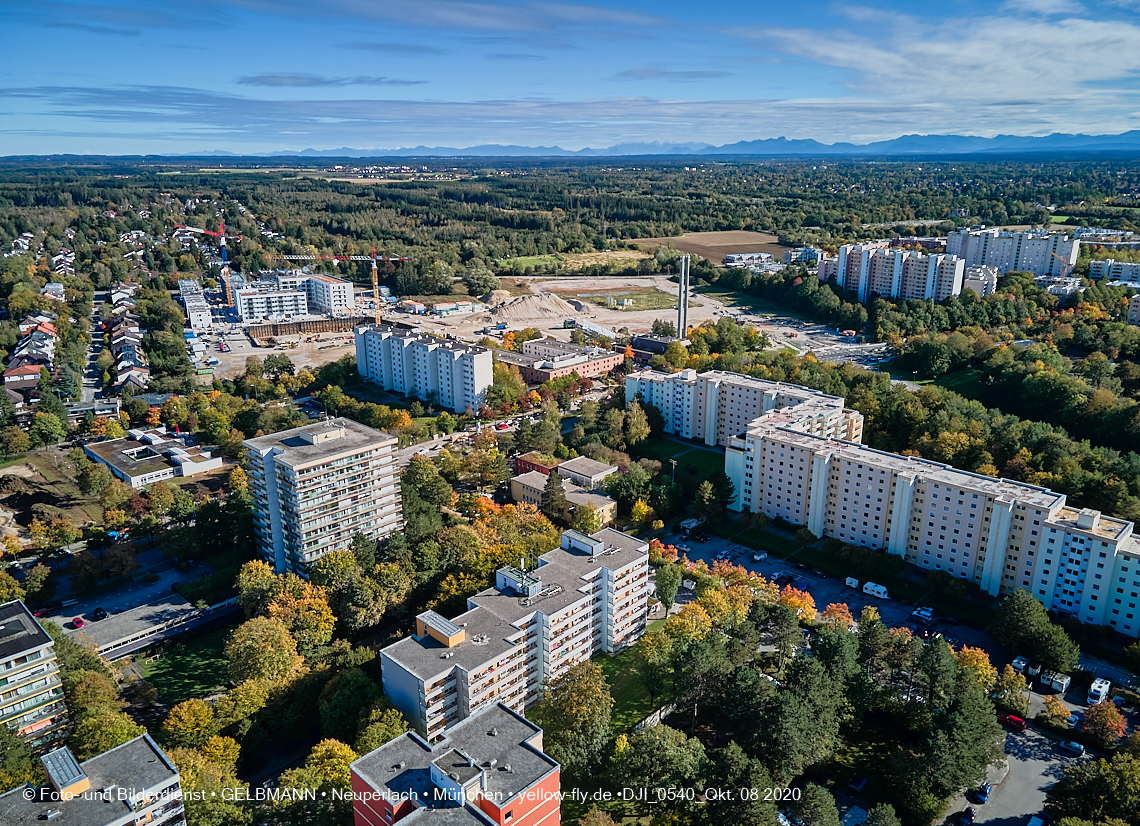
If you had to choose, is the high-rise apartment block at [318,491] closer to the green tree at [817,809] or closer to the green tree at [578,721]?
the green tree at [578,721]

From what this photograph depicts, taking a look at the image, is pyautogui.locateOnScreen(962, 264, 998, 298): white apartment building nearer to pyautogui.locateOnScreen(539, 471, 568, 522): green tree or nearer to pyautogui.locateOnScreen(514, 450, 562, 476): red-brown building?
pyautogui.locateOnScreen(514, 450, 562, 476): red-brown building

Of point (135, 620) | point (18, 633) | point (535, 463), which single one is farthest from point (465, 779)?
point (535, 463)

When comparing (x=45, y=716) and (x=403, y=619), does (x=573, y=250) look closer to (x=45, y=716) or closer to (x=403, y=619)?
(x=403, y=619)

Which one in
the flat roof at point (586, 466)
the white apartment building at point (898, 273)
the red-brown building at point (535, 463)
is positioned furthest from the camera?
the white apartment building at point (898, 273)

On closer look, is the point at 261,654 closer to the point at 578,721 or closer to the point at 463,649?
the point at 463,649

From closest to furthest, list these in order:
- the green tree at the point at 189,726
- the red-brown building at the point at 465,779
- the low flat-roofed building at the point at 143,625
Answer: the red-brown building at the point at 465,779
the green tree at the point at 189,726
the low flat-roofed building at the point at 143,625

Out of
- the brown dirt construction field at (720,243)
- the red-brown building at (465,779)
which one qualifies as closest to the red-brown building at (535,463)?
the red-brown building at (465,779)

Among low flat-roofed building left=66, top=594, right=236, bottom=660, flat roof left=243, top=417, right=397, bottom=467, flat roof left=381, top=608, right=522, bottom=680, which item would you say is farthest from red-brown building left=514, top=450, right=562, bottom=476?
flat roof left=381, top=608, right=522, bottom=680
